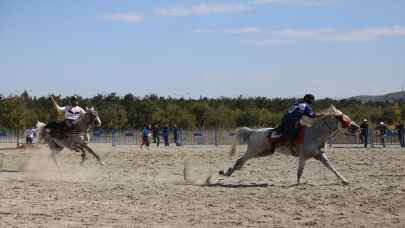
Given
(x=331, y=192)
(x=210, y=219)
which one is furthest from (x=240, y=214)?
(x=331, y=192)

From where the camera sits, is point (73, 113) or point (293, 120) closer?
point (293, 120)

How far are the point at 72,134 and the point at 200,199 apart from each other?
914cm

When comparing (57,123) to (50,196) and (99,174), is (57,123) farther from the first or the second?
(50,196)

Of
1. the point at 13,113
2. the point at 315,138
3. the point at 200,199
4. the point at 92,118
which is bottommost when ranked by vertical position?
the point at 200,199

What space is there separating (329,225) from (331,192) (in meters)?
3.28

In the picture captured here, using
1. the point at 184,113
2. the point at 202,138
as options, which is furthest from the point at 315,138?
the point at 184,113

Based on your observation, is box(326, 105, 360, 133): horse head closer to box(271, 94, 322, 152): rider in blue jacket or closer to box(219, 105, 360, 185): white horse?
box(219, 105, 360, 185): white horse

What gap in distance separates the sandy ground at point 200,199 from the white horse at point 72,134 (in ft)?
5.98

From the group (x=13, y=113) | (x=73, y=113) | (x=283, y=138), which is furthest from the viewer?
(x=13, y=113)

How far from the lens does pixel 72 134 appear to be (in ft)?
65.6

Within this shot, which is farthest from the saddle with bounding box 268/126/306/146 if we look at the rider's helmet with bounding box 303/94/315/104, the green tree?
the green tree

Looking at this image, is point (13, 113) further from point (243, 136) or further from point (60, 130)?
point (243, 136)

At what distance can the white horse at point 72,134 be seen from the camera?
1986 centimetres

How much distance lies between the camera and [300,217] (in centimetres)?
977
